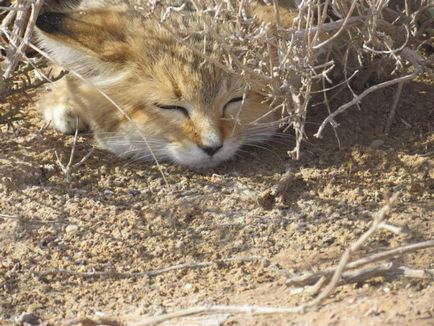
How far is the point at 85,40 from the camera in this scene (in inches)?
149

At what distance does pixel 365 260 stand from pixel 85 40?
1.82 meters

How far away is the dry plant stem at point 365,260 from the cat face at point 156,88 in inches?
40.2

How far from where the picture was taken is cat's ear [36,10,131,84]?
12.3 ft

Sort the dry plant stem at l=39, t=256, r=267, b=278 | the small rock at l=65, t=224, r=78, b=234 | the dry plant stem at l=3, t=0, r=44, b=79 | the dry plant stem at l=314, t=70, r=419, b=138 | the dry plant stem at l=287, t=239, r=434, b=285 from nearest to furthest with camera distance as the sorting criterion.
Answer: the dry plant stem at l=287, t=239, r=434, b=285
the dry plant stem at l=39, t=256, r=267, b=278
the dry plant stem at l=314, t=70, r=419, b=138
the small rock at l=65, t=224, r=78, b=234
the dry plant stem at l=3, t=0, r=44, b=79

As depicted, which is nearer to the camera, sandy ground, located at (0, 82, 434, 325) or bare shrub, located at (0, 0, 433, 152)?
sandy ground, located at (0, 82, 434, 325)

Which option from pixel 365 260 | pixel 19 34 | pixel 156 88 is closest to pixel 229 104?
pixel 156 88

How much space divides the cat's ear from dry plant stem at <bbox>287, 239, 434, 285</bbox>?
155 centimetres

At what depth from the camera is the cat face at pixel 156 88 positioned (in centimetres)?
375

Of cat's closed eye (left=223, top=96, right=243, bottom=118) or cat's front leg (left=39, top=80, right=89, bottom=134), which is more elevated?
cat's closed eye (left=223, top=96, right=243, bottom=118)

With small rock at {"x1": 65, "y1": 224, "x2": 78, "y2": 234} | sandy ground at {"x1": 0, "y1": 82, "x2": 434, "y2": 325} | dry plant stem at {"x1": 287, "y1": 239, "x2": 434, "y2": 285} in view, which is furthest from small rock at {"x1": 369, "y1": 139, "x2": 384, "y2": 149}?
small rock at {"x1": 65, "y1": 224, "x2": 78, "y2": 234}

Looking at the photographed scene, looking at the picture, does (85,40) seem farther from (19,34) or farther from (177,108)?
(177,108)

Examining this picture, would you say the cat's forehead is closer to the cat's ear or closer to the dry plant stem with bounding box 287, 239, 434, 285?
the cat's ear

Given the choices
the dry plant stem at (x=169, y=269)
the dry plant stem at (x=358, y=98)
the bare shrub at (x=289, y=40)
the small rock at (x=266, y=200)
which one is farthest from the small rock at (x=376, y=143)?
the dry plant stem at (x=169, y=269)

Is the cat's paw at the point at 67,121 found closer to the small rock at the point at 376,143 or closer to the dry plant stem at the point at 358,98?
the dry plant stem at the point at 358,98
